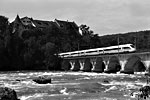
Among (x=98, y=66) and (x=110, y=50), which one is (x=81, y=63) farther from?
(x=110, y=50)

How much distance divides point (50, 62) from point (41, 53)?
270 inches

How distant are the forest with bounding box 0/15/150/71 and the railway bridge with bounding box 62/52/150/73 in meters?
5.29

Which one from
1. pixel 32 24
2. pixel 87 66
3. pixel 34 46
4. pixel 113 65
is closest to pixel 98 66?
pixel 113 65

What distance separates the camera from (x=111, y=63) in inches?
2886

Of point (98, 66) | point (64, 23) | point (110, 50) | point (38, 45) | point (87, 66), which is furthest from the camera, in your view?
point (64, 23)

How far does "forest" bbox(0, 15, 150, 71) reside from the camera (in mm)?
89688

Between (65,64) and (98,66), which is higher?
(65,64)

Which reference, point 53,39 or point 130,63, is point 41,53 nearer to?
point 53,39

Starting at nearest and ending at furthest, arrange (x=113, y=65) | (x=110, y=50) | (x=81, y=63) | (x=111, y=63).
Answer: (x=111, y=63), (x=110, y=50), (x=113, y=65), (x=81, y=63)

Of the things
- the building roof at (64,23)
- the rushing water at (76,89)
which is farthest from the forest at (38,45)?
the rushing water at (76,89)

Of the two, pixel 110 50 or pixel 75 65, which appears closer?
pixel 110 50

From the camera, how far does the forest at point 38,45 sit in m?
89.7

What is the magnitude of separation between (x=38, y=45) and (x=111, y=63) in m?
38.8

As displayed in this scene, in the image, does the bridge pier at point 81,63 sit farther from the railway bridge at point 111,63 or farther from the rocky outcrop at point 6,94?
the rocky outcrop at point 6,94
